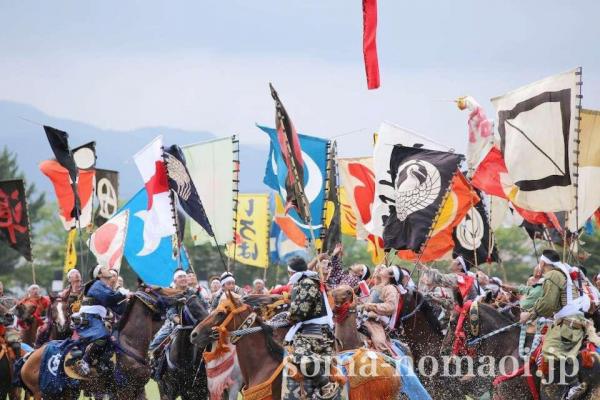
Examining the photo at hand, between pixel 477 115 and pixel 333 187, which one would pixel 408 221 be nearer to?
pixel 333 187

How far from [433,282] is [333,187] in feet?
9.97

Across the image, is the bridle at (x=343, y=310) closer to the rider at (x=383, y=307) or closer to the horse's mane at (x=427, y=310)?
the rider at (x=383, y=307)

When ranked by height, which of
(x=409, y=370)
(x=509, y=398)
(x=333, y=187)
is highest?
(x=333, y=187)

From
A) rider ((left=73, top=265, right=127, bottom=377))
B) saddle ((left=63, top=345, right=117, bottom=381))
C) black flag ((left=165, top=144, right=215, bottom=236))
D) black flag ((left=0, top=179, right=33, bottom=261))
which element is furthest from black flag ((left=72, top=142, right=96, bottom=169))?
saddle ((left=63, top=345, right=117, bottom=381))

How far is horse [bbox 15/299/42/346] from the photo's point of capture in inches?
859

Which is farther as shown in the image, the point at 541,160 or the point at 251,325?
the point at 541,160

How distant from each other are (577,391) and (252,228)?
53.8 feet

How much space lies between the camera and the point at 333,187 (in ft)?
66.5

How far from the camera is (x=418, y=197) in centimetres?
1891

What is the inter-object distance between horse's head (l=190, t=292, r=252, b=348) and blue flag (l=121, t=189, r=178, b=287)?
23.0 ft

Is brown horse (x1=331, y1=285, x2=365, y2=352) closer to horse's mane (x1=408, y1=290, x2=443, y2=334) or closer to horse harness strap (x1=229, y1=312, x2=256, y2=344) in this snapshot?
horse harness strap (x1=229, y1=312, x2=256, y2=344)

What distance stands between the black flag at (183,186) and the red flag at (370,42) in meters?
3.63

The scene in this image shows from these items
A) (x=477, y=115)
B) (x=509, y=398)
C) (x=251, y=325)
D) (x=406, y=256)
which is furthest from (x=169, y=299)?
(x=477, y=115)

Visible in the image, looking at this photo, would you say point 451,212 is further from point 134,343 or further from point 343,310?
point 134,343
